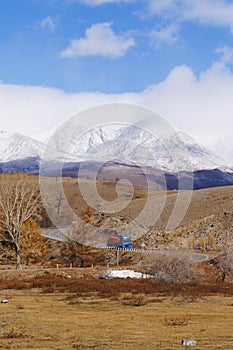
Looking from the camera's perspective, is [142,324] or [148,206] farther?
[148,206]

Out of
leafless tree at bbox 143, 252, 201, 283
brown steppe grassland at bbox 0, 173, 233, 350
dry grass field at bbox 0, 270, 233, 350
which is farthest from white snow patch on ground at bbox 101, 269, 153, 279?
dry grass field at bbox 0, 270, 233, 350

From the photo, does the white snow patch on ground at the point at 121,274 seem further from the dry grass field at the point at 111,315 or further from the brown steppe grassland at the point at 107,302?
the dry grass field at the point at 111,315

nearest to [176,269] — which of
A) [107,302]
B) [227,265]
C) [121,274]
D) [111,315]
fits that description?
[121,274]

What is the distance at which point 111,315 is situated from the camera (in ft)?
96.9

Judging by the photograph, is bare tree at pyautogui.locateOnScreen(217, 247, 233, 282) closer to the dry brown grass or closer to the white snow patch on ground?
the white snow patch on ground

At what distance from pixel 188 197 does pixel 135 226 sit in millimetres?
33243

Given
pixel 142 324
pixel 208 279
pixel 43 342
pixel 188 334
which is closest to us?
pixel 43 342

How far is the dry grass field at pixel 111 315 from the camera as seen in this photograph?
2092 cm

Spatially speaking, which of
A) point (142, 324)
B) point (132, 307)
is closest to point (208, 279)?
point (132, 307)

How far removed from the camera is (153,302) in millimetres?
35469

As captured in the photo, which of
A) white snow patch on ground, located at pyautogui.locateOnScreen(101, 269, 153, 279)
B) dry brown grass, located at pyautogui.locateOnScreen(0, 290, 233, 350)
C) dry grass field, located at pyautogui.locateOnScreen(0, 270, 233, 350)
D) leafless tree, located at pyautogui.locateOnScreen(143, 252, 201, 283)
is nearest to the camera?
dry brown grass, located at pyautogui.locateOnScreen(0, 290, 233, 350)

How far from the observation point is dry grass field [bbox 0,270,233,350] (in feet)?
68.6

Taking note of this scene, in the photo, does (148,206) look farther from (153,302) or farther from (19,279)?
(153,302)

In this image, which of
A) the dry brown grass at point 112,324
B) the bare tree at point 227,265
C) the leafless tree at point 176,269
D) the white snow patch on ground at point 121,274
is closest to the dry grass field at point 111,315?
the dry brown grass at point 112,324
